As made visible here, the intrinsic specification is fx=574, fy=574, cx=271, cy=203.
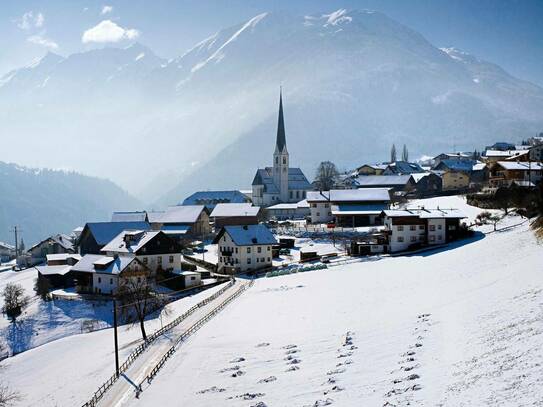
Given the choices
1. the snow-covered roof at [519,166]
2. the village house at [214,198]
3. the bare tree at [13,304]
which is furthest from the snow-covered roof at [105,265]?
the village house at [214,198]

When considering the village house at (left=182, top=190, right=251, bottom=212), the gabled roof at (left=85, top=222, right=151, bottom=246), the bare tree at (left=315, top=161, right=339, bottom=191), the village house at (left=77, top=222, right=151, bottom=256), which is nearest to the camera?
the village house at (left=77, top=222, right=151, bottom=256)

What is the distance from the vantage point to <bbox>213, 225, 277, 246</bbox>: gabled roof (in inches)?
2689

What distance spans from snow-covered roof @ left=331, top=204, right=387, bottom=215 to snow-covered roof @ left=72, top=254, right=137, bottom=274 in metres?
36.6

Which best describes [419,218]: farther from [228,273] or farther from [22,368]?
[22,368]

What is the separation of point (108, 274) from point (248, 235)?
1766 cm

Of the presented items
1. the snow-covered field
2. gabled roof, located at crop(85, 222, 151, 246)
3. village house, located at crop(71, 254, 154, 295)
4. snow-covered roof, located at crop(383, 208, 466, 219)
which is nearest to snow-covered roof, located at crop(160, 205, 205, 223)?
gabled roof, located at crop(85, 222, 151, 246)

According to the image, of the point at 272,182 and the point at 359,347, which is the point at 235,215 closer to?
the point at 272,182

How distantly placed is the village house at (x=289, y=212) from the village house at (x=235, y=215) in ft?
37.8

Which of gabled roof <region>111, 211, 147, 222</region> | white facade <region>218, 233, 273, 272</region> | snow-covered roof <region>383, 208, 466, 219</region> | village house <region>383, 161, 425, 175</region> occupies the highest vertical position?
village house <region>383, 161, 425, 175</region>

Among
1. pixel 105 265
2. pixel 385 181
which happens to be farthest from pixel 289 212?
pixel 105 265

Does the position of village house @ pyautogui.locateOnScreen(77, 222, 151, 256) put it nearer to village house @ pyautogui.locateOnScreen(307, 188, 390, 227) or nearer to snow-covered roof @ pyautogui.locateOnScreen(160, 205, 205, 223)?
snow-covered roof @ pyautogui.locateOnScreen(160, 205, 205, 223)

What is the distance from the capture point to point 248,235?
69500mm

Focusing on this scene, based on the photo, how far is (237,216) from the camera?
323ft

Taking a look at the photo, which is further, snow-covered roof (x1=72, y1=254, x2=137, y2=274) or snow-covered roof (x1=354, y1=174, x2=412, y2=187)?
snow-covered roof (x1=354, y1=174, x2=412, y2=187)
